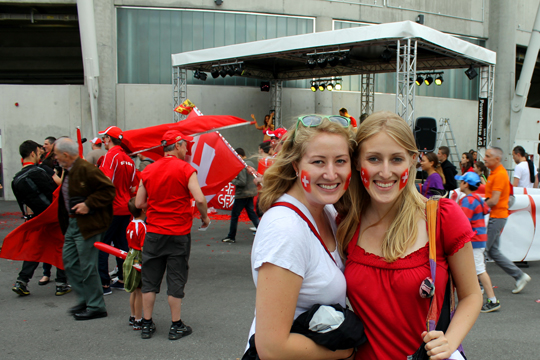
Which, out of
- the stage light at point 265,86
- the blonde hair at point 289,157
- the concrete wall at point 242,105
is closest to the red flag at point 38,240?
the blonde hair at point 289,157

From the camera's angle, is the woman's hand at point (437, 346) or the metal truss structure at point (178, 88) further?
the metal truss structure at point (178, 88)

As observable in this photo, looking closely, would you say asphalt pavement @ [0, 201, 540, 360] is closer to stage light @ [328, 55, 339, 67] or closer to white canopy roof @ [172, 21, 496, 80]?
white canopy roof @ [172, 21, 496, 80]

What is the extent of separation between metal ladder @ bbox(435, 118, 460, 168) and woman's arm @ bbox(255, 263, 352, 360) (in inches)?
729

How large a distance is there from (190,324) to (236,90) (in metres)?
14.0

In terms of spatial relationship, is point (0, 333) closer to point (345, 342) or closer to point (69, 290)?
point (69, 290)

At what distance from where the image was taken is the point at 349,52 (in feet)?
40.5

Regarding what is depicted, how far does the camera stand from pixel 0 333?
4.60 meters

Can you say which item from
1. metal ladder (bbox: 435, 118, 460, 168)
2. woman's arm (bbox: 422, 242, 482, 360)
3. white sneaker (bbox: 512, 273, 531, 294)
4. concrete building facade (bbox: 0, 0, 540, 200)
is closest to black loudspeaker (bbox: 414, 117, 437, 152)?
white sneaker (bbox: 512, 273, 531, 294)

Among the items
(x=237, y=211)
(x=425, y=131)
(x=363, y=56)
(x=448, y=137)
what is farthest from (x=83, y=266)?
(x=448, y=137)

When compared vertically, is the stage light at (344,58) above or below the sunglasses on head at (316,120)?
above

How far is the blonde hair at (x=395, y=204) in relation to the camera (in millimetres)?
1804

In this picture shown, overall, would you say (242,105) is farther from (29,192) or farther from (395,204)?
(395,204)

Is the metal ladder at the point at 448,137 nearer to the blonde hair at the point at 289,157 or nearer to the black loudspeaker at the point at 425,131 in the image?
the black loudspeaker at the point at 425,131

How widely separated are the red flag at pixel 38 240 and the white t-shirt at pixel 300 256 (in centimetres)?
487
